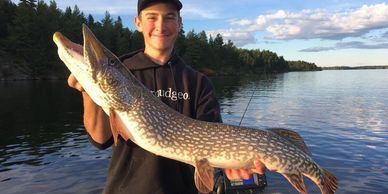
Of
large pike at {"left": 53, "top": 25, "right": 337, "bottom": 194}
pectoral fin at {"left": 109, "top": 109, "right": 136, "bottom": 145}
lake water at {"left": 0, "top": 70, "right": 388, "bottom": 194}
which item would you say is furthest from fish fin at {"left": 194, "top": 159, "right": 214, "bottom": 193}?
lake water at {"left": 0, "top": 70, "right": 388, "bottom": 194}

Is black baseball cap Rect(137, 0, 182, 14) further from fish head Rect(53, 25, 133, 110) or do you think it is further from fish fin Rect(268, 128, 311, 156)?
fish fin Rect(268, 128, 311, 156)

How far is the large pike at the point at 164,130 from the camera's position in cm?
333

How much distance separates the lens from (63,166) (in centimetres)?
1236

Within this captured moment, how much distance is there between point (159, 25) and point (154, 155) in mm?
1211

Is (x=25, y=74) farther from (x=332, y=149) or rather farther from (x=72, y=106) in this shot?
(x=332, y=149)

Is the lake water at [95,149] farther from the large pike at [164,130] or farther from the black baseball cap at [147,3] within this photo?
the black baseball cap at [147,3]

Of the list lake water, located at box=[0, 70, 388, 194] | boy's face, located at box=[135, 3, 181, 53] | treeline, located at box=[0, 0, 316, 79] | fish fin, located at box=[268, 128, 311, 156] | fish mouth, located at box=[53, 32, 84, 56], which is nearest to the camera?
fish mouth, located at box=[53, 32, 84, 56]

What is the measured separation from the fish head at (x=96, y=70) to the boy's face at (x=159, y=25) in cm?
51

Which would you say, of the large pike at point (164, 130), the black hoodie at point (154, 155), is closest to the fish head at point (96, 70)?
the large pike at point (164, 130)

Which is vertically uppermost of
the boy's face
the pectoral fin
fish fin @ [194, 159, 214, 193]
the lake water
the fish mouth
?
the boy's face

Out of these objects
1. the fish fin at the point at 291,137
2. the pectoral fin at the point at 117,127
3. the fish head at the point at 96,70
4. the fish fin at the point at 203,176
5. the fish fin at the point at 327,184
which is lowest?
the fish fin at the point at 327,184

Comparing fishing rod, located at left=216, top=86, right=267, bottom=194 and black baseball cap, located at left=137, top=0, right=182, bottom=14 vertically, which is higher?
black baseball cap, located at left=137, top=0, right=182, bottom=14

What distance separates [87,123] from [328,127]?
1811cm

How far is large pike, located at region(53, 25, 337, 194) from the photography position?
10.9ft
